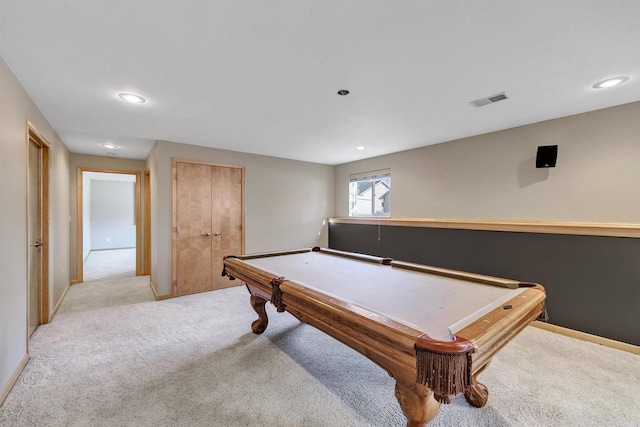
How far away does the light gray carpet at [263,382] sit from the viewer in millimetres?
1578

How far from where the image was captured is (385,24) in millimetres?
1382

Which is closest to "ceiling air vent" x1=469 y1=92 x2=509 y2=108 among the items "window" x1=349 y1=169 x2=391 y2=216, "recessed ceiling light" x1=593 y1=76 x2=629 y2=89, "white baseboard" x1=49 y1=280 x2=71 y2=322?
"recessed ceiling light" x1=593 y1=76 x2=629 y2=89

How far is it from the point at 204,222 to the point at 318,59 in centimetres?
309

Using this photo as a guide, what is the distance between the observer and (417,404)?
114cm

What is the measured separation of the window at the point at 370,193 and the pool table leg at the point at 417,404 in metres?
3.53

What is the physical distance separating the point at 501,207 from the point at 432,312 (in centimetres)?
247

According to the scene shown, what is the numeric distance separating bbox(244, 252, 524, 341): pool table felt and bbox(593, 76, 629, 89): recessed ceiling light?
5.58 feet

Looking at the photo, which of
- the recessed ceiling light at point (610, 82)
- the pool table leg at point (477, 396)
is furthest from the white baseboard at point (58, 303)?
the recessed ceiling light at point (610, 82)

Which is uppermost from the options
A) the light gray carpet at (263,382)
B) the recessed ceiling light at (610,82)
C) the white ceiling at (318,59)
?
the white ceiling at (318,59)

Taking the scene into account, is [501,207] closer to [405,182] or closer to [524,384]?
[405,182]

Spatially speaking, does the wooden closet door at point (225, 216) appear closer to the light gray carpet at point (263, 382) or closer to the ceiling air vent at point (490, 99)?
the light gray carpet at point (263, 382)

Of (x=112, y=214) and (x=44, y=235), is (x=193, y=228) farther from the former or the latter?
(x=112, y=214)

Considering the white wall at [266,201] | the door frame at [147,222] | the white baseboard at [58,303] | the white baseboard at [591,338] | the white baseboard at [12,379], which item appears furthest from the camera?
the door frame at [147,222]

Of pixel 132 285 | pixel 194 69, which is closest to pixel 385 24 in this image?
pixel 194 69
